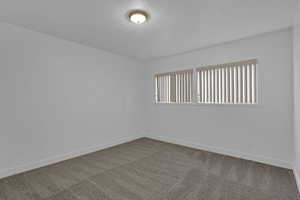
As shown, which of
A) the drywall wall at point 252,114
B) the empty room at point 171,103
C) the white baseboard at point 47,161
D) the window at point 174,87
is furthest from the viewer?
the window at point 174,87

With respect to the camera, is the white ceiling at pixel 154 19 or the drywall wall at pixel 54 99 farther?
the drywall wall at pixel 54 99

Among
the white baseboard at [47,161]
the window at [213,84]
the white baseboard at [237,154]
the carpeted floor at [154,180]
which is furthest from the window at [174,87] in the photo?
the white baseboard at [47,161]

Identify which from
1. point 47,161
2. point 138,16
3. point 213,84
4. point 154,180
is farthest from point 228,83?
point 47,161

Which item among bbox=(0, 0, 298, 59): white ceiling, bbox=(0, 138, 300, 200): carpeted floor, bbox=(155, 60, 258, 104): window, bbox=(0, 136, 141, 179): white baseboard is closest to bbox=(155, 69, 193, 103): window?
bbox=(155, 60, 258, 104): window

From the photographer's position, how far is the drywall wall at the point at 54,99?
7.66 ft

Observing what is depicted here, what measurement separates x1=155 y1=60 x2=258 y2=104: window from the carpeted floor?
1.29m

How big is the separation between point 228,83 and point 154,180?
2.50 metres

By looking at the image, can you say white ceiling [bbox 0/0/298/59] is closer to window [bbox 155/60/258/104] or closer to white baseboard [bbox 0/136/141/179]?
window [bbox 155/60/258/104]

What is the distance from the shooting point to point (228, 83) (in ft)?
10.4

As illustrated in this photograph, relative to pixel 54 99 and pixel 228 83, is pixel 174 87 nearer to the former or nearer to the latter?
pixel 228 83

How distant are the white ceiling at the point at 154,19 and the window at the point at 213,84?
2.13 feet

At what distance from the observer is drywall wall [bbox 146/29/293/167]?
253 centimetres

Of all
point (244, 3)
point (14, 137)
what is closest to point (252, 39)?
point (244, 3)

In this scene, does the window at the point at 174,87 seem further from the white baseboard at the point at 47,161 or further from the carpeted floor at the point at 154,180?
the white baseboard at the point at 47,161
